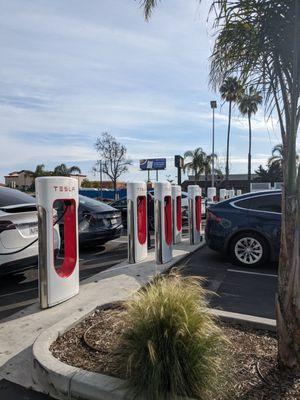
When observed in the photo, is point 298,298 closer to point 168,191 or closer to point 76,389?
point 76,389

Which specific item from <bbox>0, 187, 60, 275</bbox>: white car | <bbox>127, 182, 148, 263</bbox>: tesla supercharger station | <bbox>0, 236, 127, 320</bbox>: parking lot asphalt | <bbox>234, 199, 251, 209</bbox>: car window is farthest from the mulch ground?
<bbox>234, 199, 251, 209</bbox>: car window

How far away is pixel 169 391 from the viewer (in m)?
2.94

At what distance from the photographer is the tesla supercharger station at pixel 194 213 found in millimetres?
10836

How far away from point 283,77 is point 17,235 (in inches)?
166

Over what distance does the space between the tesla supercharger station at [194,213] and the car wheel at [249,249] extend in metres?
2.36

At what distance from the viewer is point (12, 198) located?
6.72 metres

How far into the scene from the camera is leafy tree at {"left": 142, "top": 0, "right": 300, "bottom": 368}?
10.8ft

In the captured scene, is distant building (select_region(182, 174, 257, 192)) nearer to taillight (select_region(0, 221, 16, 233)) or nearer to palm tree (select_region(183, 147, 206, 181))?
palm tree (select_region(183, 147, 206, 181))

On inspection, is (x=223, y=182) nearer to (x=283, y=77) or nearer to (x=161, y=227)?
(x=161, y=227)

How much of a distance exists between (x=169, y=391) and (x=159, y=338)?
14.3 inches

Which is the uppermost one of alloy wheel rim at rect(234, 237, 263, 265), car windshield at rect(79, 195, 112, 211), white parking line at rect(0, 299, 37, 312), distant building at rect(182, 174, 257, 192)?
car windshield at rect(79, 195, 112, 211)

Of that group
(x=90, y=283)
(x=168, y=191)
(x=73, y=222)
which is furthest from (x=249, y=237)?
(x=73, y=222)

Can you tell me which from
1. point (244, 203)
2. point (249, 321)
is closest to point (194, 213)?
point (244, 203)

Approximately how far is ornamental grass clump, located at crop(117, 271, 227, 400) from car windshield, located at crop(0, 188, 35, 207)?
3.64 metres
